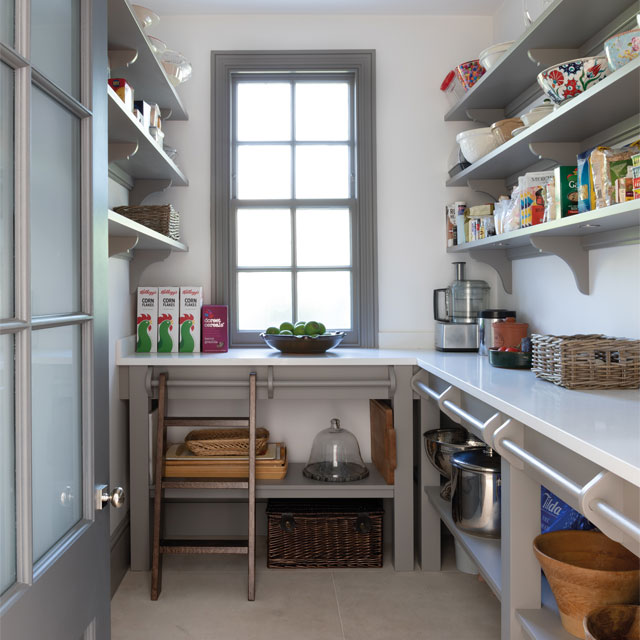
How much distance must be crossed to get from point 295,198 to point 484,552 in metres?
2.03

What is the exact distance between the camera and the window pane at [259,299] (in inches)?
133

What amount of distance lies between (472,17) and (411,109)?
58 centimetres

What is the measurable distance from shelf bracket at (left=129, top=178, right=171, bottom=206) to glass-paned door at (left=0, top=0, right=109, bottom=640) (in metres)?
1.84

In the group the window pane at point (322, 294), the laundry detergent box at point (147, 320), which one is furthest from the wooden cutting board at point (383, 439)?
the laundry detergent box at point (147, 320)

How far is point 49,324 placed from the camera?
3.46ft

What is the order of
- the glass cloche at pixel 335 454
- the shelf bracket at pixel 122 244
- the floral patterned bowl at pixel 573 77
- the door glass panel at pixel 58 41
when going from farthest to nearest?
1. the glass cloche at pixel 335 454
2. the shelf bracket at pixel 122 244
3. the floral patterned bowl at pixel 573 77
4. the door glass panel at pixel 58 41

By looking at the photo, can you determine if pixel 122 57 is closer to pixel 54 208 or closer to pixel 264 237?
pixel 264 237

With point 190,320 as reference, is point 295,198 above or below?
above

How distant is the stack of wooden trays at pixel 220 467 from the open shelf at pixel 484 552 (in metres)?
0.79

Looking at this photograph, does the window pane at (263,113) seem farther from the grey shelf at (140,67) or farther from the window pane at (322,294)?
the window pane at (322,294)

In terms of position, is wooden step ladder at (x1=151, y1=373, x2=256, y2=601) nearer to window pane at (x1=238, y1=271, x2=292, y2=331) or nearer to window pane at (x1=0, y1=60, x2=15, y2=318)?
window pane at (x1=238, y1=271, x2=292, y2=331)

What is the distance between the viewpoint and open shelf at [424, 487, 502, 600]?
6.39 ft

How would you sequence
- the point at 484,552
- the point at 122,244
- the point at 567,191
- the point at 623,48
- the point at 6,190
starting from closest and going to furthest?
1. the point at 6,190
2. the point at 623,48
3. the point at 567,191
4. the point at 484,552
5. the point at 122,244

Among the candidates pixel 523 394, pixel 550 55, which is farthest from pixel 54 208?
pixel 550 55
